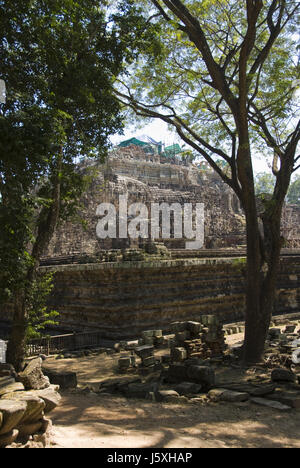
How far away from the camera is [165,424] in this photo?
570cm

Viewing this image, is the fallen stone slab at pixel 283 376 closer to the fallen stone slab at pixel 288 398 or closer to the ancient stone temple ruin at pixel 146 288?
the fallen stone slab at pixel 288 398

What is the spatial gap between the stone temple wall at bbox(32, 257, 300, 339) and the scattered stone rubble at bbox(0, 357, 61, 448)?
6957 mm

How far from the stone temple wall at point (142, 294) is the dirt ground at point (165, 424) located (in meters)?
5.23

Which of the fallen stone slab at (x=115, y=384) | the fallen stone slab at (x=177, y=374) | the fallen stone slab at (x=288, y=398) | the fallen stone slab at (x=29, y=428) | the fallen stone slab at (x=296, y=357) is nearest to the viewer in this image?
the fallen stone slab at (x=29, y=428)

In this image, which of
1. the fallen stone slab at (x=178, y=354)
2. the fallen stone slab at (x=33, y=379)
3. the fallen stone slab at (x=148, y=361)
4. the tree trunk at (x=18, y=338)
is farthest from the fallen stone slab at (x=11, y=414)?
the fallen stone slab at (x=178, y=354)

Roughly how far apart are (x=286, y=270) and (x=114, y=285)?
10.6m

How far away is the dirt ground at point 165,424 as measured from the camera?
15.8 feet

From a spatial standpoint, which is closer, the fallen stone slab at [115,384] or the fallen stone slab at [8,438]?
the fallen stone slab at [8,438]

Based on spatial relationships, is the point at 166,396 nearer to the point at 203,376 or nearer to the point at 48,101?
the point at 203,376

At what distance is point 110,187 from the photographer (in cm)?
3139

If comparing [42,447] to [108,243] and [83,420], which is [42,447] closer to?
[83,420]

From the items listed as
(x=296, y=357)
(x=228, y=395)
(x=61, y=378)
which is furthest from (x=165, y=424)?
(x=296, y=357)

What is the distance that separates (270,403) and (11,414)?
4.65m

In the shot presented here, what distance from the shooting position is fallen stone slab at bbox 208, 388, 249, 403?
7.09 metres
